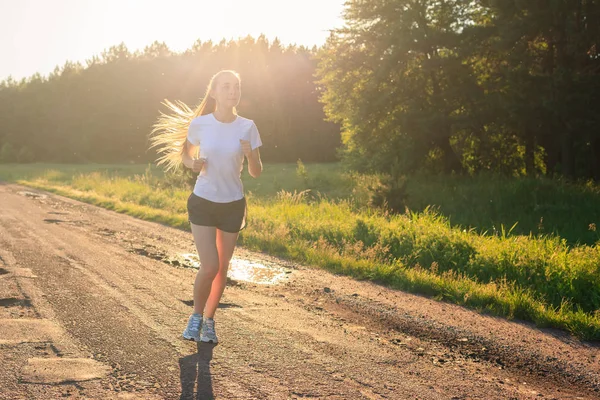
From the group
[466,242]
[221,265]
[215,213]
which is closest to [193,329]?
[221,265]

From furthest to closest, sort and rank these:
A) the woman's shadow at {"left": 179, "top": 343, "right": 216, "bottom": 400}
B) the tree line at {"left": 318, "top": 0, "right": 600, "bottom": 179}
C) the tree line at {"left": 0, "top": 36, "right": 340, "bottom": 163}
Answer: the tree line at {"left": 0, "top": 36, "right": 340, "bottom": 163}, the tree line at {"left": 318, "top": 0, "right": 600, "bottom": 179}, the woman's shadow at {"left": 179, "top": 343, "right": 216, "bottom": 400}

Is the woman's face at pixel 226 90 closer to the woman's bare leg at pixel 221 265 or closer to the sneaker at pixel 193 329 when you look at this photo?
the woman's bare leg at pixel 221 265

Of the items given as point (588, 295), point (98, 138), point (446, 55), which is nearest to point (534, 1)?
point (446, 55)

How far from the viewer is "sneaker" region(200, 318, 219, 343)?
522cm

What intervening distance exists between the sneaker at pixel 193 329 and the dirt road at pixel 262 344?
78 millimetres

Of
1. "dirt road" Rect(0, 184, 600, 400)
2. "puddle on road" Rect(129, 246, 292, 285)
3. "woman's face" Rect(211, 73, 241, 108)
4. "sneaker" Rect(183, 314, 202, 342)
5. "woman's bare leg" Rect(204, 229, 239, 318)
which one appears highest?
"woman's face" Rect(211, 73, 241, 108)

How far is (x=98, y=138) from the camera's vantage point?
71.3 metres

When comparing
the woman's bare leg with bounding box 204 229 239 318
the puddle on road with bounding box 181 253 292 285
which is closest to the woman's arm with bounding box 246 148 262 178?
the woman's bare leg with bounding box 204 229 239 318

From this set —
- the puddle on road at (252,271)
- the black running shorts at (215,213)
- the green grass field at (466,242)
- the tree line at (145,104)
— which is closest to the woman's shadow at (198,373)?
the black running shorts at (215,213)

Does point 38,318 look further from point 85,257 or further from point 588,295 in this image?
point 588,295

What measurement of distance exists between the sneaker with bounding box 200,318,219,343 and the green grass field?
3.29 meters

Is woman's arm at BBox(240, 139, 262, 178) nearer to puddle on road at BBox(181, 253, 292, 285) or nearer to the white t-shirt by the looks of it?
the white t-shirt

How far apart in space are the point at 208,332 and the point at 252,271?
393 cm

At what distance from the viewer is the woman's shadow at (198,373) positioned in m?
3.97
